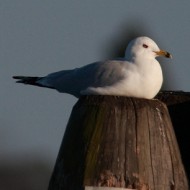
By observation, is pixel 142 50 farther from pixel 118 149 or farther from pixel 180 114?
pixel 118 149

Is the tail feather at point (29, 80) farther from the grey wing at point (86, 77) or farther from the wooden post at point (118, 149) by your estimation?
the wooden post at point (118, 149)

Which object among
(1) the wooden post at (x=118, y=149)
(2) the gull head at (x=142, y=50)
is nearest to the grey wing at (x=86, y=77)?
(2) the gull head at (x=142, y=50)

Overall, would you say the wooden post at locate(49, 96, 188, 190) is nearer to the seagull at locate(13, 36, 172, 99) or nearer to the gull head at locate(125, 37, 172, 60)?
the seagull at locate(13, 36, 172, 99)

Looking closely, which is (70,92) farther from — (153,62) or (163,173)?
(163,173)

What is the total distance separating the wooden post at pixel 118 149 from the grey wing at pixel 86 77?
67.7 inches

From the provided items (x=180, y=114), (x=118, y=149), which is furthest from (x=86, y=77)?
(x=118, y=149)

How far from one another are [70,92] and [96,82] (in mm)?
607

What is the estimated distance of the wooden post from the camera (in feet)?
19.4

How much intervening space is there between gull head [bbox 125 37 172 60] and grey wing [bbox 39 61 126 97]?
0.52 ft

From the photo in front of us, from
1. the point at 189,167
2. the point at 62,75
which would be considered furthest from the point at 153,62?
the point at 189,167

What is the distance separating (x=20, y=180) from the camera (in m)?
19.3

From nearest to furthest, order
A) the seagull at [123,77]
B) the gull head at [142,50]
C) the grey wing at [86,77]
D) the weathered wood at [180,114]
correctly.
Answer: the weathered wood at [180,114]
the seagull at [123,77]
the grey wing at [86,77]
the gull head at [142,50]

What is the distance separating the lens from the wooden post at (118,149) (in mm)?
5898

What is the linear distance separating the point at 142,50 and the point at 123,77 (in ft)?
1.52
